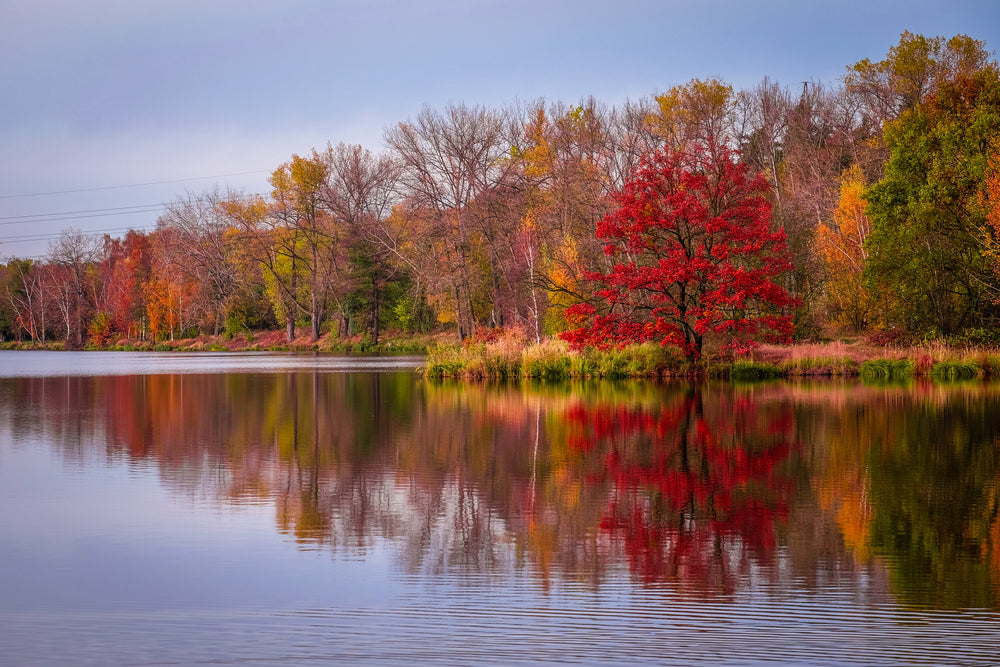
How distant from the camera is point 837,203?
45.4 m

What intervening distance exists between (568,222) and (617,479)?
110 ft

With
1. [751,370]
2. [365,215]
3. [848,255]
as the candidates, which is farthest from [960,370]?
[365,215]

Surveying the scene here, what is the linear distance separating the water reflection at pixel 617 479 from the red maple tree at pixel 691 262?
7574 millimetres

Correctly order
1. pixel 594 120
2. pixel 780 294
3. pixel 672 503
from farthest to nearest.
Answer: pixel 594 120
pixel 780 294
pixel 672 503

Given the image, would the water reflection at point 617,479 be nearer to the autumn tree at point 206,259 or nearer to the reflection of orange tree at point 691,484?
the reflection of orange tree at point 691,484

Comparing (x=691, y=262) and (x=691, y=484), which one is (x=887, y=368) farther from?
(x=691, y=484)

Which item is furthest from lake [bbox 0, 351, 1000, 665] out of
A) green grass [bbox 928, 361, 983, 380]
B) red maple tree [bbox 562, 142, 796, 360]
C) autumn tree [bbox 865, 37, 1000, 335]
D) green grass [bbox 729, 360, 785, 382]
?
autumn tree [bbox 865, 37, 1000, 335]

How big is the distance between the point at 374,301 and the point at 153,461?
55.3 m

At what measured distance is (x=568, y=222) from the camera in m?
44.8

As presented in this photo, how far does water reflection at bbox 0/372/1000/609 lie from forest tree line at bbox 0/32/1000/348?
40.0 feet

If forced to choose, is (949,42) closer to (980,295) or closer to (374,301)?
(980,295)

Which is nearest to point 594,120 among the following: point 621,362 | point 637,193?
point 637,193

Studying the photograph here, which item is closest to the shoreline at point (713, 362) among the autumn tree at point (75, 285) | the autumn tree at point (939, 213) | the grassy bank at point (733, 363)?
the grassy bank at point (733, 363)

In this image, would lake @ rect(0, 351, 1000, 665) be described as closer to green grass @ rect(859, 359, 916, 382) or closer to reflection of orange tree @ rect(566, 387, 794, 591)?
reflection of orange tree @ rect(566, 387, 794, 591)
